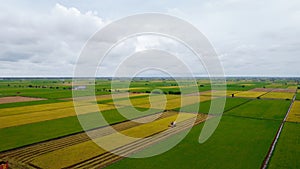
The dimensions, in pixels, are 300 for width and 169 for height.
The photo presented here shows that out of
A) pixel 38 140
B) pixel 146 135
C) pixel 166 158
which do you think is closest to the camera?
pixel 166 158

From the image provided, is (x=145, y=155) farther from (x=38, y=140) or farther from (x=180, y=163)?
(x=38, y=140)

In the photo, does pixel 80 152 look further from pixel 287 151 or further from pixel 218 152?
pixel 287 151

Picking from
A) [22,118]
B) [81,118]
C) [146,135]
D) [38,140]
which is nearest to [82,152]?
[38,140]

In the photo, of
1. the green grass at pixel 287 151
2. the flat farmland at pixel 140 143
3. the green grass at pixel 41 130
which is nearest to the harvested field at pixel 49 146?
the flat farmland at pixel 140 143

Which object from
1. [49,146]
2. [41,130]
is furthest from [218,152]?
[41,130]

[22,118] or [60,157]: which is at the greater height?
[22,118]

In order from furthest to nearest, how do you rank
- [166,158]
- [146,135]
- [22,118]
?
[22,118]
[146,135]
[166,158]

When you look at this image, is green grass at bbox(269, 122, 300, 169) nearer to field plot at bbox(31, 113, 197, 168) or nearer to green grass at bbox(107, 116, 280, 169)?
green grass at bbox(107, 116, 280, 169)
